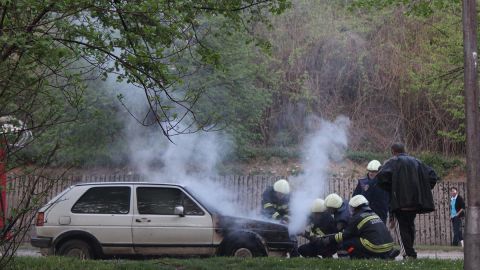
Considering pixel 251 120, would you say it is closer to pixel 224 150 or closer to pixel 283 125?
pixel 224 150

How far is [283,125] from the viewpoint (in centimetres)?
2456

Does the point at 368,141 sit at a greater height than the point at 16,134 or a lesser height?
greater

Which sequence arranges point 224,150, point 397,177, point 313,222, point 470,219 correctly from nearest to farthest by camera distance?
1. point 470,219
2. point 397,177
3. point 313,222
4. point 224,150

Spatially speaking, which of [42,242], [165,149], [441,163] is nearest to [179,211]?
[42,242]

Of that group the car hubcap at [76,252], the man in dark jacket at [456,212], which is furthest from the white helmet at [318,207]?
the man in dark jacket at [456,212]

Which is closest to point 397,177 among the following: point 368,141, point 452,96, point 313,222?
point 313,222

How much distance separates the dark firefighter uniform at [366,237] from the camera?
30.8 feet

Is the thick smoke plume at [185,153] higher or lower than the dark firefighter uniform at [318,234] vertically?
higher

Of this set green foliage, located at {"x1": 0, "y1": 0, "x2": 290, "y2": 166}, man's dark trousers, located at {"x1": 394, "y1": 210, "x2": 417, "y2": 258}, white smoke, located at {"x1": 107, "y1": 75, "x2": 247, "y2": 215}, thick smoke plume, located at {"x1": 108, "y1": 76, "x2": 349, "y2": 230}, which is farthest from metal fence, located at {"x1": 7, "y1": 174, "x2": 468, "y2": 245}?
green foliage, located at {"x1": 0, "y1": 0, "x2": 290, "y2": 166}

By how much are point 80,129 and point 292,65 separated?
9412 millimetres

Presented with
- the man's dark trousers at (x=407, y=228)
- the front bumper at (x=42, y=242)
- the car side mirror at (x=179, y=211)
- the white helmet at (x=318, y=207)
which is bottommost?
the front bumper at (x=42, y=242)

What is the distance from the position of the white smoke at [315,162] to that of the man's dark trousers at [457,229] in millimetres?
3901

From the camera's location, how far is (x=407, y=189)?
9227 millimetres

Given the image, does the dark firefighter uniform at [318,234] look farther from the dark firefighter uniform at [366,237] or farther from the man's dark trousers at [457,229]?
the man's dark trousers at [457,229]
